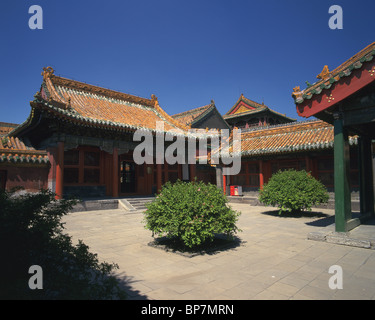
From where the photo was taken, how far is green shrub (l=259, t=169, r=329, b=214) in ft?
29.3

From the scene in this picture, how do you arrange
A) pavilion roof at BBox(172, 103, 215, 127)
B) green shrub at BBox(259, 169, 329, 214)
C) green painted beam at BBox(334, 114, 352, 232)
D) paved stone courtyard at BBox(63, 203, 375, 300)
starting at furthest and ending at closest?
1. pavilion roof at BBox(172, 103, 215, 127)
2. green shrub at BBox(259, 169, 329, 214)
3. green painted beam at BBox(334, 114, 352, 232)
4. paved stone courtyard at BBox(63, 203, 375, 300)

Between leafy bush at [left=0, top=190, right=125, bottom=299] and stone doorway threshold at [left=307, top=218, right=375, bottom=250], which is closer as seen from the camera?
leafy bush at [left=0, top=190, right=125, bottom=299]

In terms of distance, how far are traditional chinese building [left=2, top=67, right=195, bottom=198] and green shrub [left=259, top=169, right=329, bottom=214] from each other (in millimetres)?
6755

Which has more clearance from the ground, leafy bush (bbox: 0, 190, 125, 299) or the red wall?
the red wall

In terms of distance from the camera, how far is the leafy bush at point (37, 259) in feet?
7.48

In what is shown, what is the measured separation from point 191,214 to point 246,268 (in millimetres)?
1356

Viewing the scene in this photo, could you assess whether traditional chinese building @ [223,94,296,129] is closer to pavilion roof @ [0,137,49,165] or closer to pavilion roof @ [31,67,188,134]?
pavilion roof @ [31,67,188,134]

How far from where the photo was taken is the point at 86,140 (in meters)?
12.1

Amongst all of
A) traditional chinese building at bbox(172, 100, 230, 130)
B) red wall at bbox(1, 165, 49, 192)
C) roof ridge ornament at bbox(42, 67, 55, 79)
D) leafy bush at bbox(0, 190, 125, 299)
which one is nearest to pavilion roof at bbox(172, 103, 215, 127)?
traditional chinese building at bbox(172, 100, 230, 130)

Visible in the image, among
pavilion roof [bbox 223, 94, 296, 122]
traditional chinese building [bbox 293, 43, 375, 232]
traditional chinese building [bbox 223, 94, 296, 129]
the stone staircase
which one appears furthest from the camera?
traditional chinese building [bbox 223, 94, 296, 129]

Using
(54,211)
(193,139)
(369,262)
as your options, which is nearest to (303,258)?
(369,262)

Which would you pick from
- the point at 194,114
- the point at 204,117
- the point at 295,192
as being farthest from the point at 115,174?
the point at 194,114

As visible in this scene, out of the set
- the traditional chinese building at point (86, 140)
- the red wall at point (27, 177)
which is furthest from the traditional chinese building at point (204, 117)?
the red wall at point (27, 177)

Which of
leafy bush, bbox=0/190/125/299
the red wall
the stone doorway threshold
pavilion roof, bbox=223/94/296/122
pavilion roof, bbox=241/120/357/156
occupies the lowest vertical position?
the stone doorway threshold
